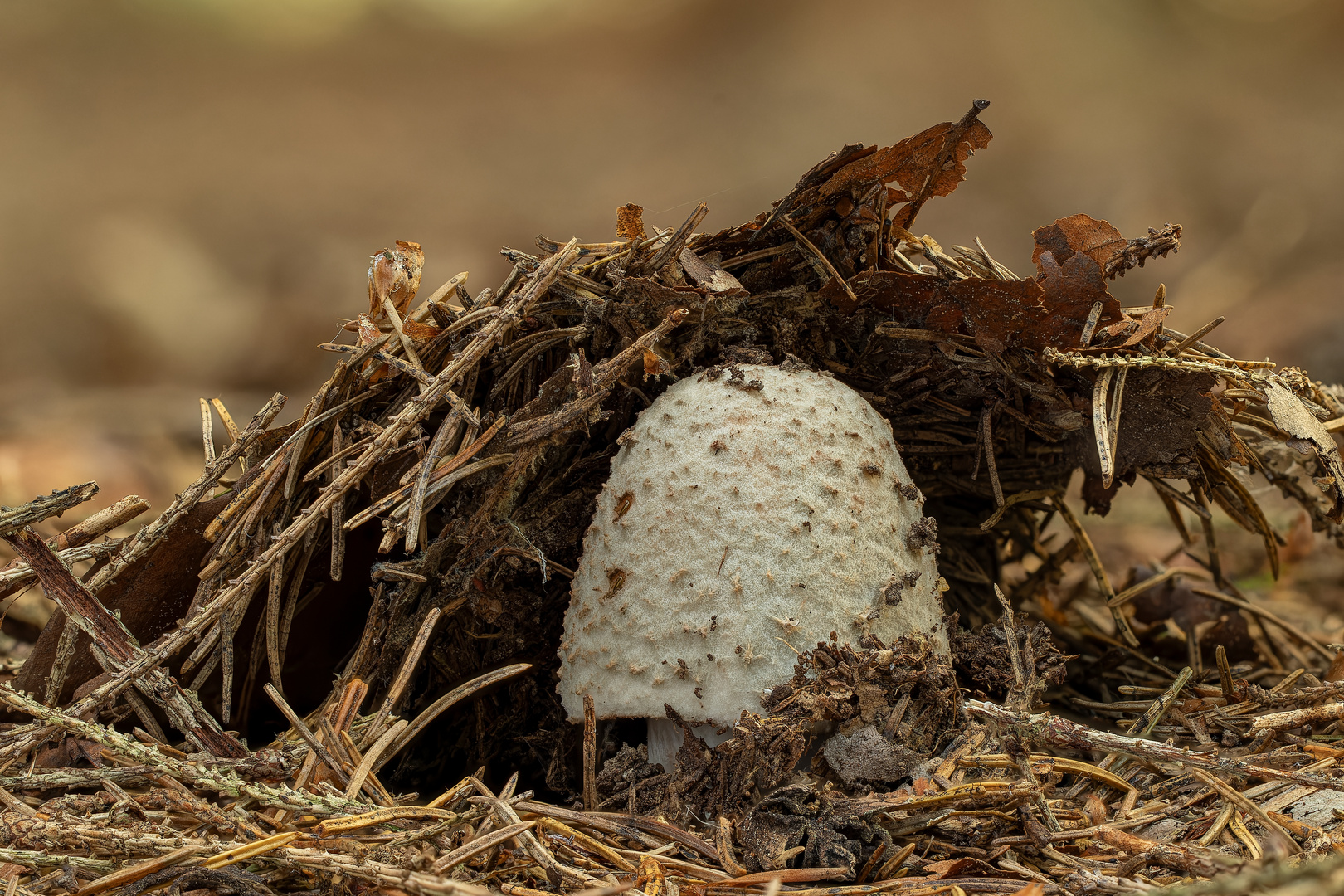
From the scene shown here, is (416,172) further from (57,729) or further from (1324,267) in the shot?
(1324,267)

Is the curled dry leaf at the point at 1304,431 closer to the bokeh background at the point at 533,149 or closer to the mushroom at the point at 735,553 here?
the mushroom at the point at 735,553

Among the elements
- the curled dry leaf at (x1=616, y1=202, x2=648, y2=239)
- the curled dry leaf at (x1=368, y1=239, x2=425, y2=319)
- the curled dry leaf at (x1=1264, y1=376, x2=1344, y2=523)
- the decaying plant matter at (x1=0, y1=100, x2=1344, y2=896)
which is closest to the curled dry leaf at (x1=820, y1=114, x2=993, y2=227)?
the decaying plant matter at (x1=0, y1=100, x2=1344, y2=896)

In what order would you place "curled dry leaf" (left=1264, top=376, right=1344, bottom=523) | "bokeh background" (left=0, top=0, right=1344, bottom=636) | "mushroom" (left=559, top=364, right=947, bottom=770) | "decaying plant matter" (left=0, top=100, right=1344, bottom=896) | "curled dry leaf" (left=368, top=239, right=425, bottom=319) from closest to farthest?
"decaying plant matter" (left=0, top=100, right=1344, bottom=896)
"mushroom" (left=559, top=364, right=947, bottom=770)
"curled dry leaf" (left=1264, top=376, right=1344, bottom=523)
"curled dry leaf" (left=368, top=239, right=425, bottom=319)
"bokeh background" (left=0, top=0, right=1344, bottom=636)

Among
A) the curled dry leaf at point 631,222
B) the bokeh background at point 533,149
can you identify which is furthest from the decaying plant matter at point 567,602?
the bokeh background at point 533,149

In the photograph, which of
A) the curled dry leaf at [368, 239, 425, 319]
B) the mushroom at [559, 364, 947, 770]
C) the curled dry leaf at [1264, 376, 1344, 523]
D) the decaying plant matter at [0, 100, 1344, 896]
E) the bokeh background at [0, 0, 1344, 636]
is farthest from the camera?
the bokeh background at [0, 0, 1344, 636]

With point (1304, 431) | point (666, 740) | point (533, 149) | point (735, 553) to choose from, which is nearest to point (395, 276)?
point (735, 553)

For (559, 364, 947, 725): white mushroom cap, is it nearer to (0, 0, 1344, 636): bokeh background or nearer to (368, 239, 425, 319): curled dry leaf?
(368, 239, 425, 319): curled dry leaf
